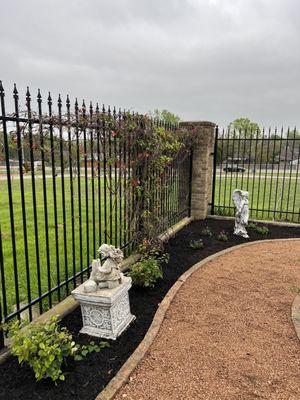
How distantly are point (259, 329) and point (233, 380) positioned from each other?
0.93 m

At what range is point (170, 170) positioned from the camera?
6.64 metres

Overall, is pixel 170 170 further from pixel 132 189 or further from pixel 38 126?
pixel 38 126

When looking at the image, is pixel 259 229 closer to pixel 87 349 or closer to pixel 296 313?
pixel 296 313

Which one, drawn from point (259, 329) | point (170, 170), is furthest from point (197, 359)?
point (170, 170)

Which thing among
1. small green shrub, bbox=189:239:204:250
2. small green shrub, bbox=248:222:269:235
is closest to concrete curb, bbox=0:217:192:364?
small green shrub, bbox=189:239:204:250

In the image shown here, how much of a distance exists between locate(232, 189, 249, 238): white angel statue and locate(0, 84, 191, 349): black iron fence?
149 centimetres

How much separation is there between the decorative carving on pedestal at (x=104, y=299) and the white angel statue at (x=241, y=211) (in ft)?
14.0

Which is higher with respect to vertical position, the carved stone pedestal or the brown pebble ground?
the carved stone pedestal

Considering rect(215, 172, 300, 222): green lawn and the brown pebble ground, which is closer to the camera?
the brown pebble ground

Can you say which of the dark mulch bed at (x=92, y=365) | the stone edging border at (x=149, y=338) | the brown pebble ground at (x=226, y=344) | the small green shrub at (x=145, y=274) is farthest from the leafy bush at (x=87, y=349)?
the small green shrub at (x=145, y=274)

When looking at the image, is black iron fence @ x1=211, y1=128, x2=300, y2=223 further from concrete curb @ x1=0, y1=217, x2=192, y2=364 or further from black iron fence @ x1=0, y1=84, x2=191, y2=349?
concrete curb @ x1=0, y1=217, x2=192, y2=364

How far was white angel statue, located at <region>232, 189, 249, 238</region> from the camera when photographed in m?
6.74

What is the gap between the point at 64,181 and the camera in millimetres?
4828

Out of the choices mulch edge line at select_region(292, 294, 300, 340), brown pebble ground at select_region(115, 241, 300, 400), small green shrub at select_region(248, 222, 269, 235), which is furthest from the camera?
small green shrub at select_region(248, 222, 269, 235)
